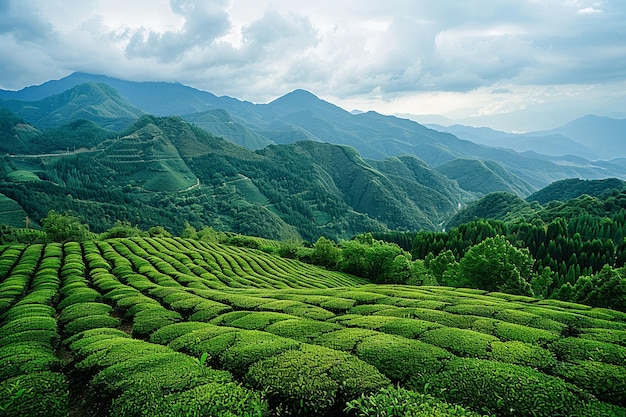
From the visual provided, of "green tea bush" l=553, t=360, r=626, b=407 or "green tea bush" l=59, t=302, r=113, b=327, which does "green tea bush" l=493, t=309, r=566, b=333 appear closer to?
"green tea bush" l=553, t=360, r=626, b=407

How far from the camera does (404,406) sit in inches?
396

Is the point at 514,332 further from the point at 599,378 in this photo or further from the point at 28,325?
the point at 28,325

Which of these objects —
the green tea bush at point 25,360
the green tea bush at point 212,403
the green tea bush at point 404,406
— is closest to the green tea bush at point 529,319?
→ the green tea bush at point 404,406

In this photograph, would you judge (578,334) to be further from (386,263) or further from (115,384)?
(386,263)

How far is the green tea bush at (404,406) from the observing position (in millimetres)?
9766

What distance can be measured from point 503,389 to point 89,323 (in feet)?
76.6

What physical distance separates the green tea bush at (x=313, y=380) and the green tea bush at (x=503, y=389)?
1912 millimetres

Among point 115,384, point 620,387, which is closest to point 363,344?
point 620,387

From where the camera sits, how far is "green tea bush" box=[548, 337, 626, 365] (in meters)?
13.4

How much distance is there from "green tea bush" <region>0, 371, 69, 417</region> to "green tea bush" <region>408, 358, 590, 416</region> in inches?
529

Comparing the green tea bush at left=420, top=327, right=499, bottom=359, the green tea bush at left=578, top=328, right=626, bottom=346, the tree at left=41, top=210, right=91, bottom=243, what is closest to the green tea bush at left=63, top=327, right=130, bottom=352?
the green tea bush at left=420, top=327, right=499, bottom=359

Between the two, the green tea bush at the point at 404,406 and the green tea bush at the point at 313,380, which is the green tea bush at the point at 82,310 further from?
the green tea bush at the point at 404,406

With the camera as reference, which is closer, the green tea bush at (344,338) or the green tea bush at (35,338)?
the green tea bush at (344,338)

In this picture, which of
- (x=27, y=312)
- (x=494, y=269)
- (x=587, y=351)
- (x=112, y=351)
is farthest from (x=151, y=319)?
(x=494, y=269)
